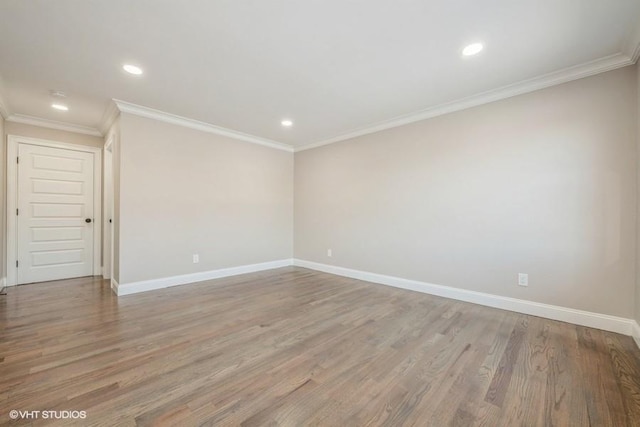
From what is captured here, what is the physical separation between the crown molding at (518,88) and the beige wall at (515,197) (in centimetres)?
7

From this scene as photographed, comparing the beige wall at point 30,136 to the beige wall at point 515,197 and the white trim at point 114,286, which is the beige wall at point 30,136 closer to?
the white trim at point 114,286

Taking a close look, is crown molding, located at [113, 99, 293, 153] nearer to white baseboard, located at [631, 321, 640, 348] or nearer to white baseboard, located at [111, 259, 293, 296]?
white baseboard, located at [111, 259, 293, 296]

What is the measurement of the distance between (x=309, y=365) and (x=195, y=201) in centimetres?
320

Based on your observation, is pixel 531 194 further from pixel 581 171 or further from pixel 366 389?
pixel 366 389

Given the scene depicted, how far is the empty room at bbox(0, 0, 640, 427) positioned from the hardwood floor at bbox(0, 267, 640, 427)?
0.06ft

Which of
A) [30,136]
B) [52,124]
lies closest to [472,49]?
[52,124]

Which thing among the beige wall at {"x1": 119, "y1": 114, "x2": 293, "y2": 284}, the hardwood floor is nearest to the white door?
the hardwood floor

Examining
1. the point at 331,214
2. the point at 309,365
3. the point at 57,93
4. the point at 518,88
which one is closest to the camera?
the point at 309,365

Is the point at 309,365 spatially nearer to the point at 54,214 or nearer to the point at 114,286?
the point at 114,286

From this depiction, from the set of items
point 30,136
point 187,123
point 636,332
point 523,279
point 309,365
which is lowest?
point 309,365

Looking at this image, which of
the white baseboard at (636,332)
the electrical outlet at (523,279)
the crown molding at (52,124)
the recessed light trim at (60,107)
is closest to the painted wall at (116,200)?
the recessed light trim at (60,107)

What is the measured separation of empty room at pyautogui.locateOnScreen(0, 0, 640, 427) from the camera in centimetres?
170

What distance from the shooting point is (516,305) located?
9.64ft

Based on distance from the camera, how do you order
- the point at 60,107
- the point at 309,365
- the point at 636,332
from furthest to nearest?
the point at 60,107 < the point at 636,332 < the point at 309,365
